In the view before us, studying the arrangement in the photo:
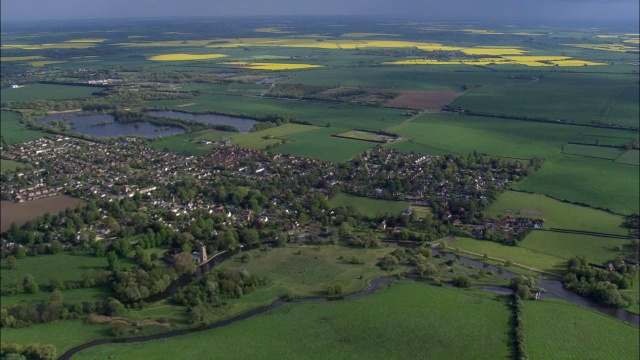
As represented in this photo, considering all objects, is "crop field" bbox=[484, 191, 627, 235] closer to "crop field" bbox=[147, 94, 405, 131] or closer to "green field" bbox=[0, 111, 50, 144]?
"crop field" bbox=[147, 94, 405, 131]

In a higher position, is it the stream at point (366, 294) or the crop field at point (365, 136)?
the crop field at point (365, 136)

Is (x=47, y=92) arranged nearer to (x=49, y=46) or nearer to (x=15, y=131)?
(x=15, y=131)

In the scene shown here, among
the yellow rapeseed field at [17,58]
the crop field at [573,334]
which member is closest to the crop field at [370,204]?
the crop field at [573,334]

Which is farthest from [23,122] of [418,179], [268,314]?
[268,314]

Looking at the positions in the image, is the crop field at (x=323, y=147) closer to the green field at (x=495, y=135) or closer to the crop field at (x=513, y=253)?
the green field at (x=495, y=135)

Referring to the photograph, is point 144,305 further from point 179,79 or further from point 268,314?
point 179,79

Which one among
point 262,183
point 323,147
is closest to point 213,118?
point 323,147
